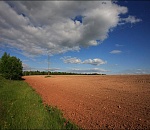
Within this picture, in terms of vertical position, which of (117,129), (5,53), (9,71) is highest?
(5,53)

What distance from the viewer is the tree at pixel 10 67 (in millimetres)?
43531

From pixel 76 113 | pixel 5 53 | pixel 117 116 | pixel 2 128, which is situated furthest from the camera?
pixel 5 53

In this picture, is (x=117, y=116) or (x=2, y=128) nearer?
(x=2, y=128)

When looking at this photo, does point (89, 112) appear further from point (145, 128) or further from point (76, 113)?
point (145, 128)

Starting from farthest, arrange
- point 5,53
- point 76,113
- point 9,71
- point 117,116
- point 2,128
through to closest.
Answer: point 5,53 < point 9,71 < point 76,113 < point 117,116 < point 2,128

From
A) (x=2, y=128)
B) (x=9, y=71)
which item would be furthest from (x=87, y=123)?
(x=9, y=71)

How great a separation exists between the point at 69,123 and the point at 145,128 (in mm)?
3515

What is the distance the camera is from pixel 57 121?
7984 mm

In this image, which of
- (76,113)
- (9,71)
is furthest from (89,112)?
(9,71)

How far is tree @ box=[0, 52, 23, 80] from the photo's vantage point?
143ft

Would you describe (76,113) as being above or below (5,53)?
below

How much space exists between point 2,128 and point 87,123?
13.0 ft

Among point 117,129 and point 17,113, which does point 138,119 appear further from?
point 17,113

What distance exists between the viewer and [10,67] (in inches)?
1740
